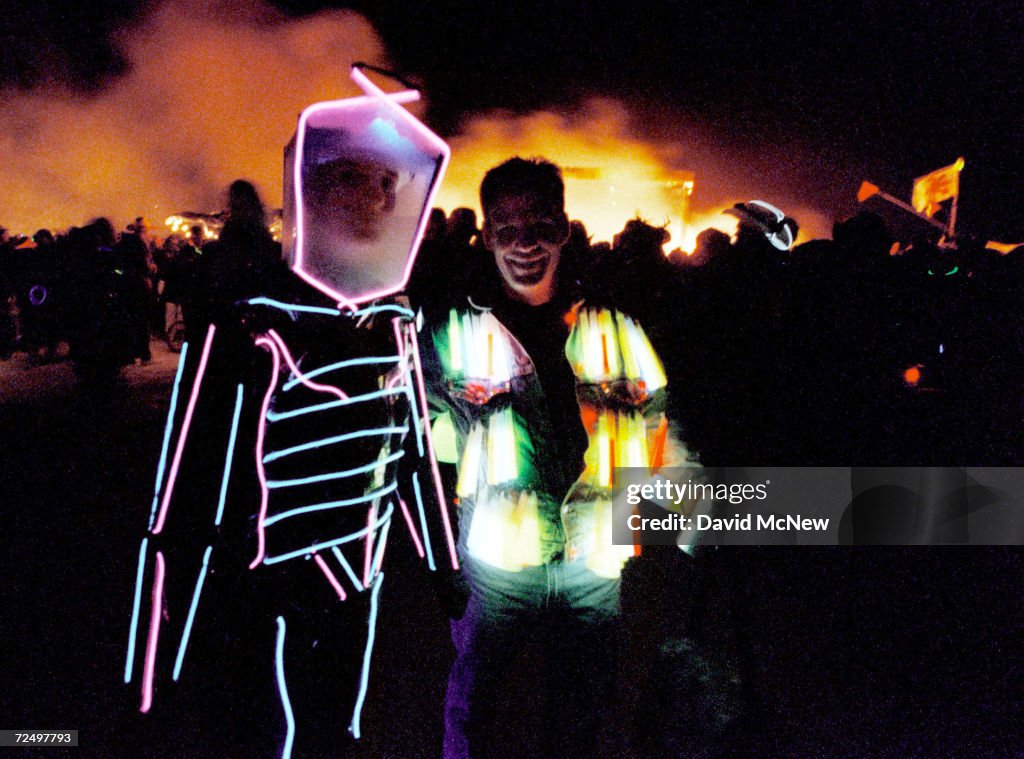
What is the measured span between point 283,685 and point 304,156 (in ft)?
4.75

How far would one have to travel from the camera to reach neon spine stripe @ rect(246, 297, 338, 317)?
1421 mm

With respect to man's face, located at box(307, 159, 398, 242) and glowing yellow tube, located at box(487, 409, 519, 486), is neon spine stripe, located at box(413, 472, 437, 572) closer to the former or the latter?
glowing yellow tube, located at box(487, 409, 519, 486)

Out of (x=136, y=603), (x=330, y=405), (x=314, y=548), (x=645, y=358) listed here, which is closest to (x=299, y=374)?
Result: (x=330, y=405)

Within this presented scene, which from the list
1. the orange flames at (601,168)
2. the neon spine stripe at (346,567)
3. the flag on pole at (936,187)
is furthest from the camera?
the flag on pole at (936,187)

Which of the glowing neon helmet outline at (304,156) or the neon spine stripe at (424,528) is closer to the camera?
the glowing neon helmet outline at (304,156)

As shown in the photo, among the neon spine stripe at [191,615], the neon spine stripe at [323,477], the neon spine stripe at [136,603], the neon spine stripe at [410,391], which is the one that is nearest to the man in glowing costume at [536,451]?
the neon spine stripe at [410,391]

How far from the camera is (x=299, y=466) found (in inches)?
58.5

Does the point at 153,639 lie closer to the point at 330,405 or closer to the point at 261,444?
the point at 261,444

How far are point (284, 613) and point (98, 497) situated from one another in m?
4.06

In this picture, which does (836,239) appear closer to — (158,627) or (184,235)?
(158,627)

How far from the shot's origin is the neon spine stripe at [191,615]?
138 centimetres

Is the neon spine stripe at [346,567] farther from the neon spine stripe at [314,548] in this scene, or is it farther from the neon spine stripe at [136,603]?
the neon spine stripe at [136,603]

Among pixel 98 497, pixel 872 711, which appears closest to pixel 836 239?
pixel 872 711

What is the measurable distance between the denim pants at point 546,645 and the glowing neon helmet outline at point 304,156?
3.23 ft
